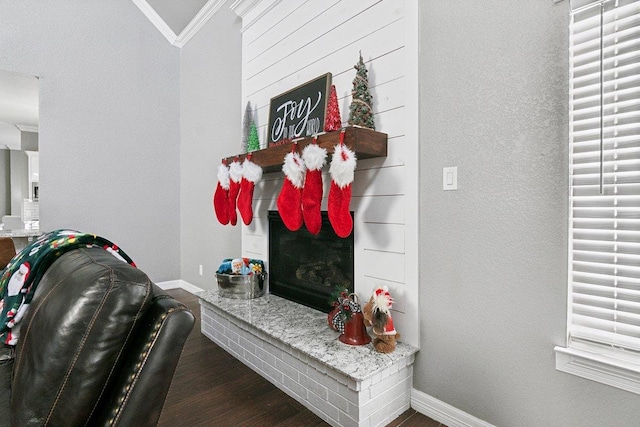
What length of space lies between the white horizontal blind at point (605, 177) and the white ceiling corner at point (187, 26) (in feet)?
11.0

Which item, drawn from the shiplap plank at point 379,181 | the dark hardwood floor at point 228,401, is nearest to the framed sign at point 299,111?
the shiplap plank at point 379,181

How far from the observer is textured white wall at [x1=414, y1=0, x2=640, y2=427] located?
1278 millimetres

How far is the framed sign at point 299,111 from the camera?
219 cm

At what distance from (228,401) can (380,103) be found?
73.0 inches

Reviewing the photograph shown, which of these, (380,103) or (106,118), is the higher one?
(106,118)

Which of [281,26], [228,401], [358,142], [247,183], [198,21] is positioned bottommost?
[228,401]

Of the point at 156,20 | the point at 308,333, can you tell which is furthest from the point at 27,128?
the point at 308,333

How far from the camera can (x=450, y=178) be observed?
5.21 feet

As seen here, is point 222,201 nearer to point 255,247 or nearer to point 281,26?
point 255,247

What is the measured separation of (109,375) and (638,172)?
1.71 m

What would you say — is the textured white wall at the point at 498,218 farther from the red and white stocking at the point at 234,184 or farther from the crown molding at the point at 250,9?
the crown molding at the point at 250,9

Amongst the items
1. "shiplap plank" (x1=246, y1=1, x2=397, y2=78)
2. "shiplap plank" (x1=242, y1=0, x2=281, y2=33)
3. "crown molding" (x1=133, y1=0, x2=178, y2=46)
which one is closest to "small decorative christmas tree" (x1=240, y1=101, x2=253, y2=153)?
"shiplap plank" (x1=246, y1=1, x2=397, y2=78)

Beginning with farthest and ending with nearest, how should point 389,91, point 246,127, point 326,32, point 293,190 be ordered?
1. point 246,127
2. point 326,32
3. point 293,190
4. point 389,91

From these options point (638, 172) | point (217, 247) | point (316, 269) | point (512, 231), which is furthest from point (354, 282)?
point (217, 247)
